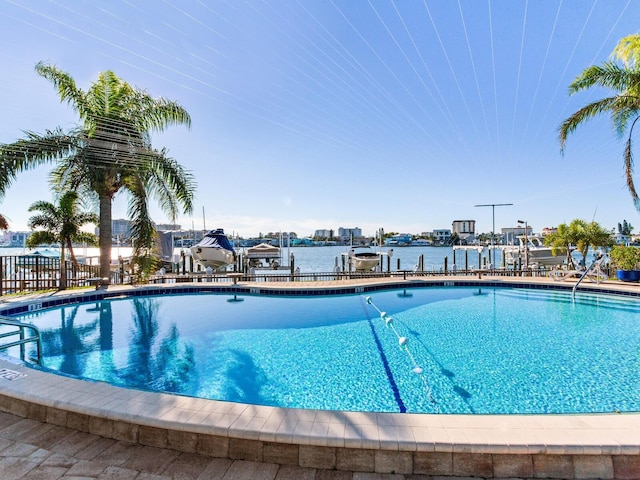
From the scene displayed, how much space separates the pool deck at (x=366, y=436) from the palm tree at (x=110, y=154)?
8.15 meters

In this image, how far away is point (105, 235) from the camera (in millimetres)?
10055

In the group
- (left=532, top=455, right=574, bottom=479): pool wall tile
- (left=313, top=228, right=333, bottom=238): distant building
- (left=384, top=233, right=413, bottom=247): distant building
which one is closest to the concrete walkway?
(left=532, top=455, right=574, bottom=479): pool wall tile

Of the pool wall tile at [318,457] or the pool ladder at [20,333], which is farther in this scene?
the pool ladder at [20,333]

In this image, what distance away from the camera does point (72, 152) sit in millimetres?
9242

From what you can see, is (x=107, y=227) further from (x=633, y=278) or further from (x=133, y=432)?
(x=633, y=278)

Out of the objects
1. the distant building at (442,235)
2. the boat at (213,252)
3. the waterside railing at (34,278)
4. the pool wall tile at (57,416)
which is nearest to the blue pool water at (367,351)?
the pool wall tile at (57,416)

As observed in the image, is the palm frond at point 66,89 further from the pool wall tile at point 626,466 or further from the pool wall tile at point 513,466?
the pool wall tile at point 626,466

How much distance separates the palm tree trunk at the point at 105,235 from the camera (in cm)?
988

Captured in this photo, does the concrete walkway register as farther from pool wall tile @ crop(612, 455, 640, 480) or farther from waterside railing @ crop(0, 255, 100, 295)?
waterside railing @ crop(0, 255, 100, 295)

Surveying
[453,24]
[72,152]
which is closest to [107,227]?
[72,152]

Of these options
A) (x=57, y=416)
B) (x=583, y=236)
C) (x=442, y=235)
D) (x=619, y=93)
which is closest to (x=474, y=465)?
(x=57, y=416)

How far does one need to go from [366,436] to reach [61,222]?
1215 centimetres

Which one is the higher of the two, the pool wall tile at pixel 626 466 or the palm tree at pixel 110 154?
the palm tree at pixel 110 154

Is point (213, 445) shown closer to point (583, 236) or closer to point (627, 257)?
point (627, 257)
